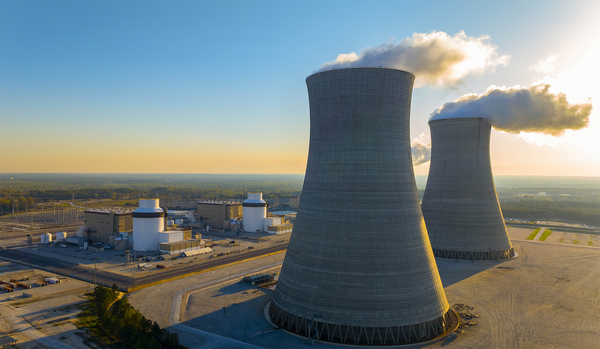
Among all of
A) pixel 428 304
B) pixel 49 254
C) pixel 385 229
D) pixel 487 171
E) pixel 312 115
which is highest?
pixel 312 115

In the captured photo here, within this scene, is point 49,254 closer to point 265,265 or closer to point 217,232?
point 217,232

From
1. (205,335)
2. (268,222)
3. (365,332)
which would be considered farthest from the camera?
(268,222)

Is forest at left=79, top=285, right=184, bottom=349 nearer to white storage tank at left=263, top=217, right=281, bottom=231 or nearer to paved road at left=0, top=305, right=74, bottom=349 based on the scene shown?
paved road at left=0, top=305, right=74, bottom=349

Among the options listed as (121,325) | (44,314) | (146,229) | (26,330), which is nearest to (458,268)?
(121,325)

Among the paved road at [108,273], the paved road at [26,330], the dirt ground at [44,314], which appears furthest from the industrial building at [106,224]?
the paved road at [26,330]

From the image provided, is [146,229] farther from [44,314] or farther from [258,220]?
[44,314]

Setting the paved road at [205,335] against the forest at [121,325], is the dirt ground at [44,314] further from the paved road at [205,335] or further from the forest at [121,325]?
the paved road at [205,335]

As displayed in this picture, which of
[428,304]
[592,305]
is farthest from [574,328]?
[428,304]
